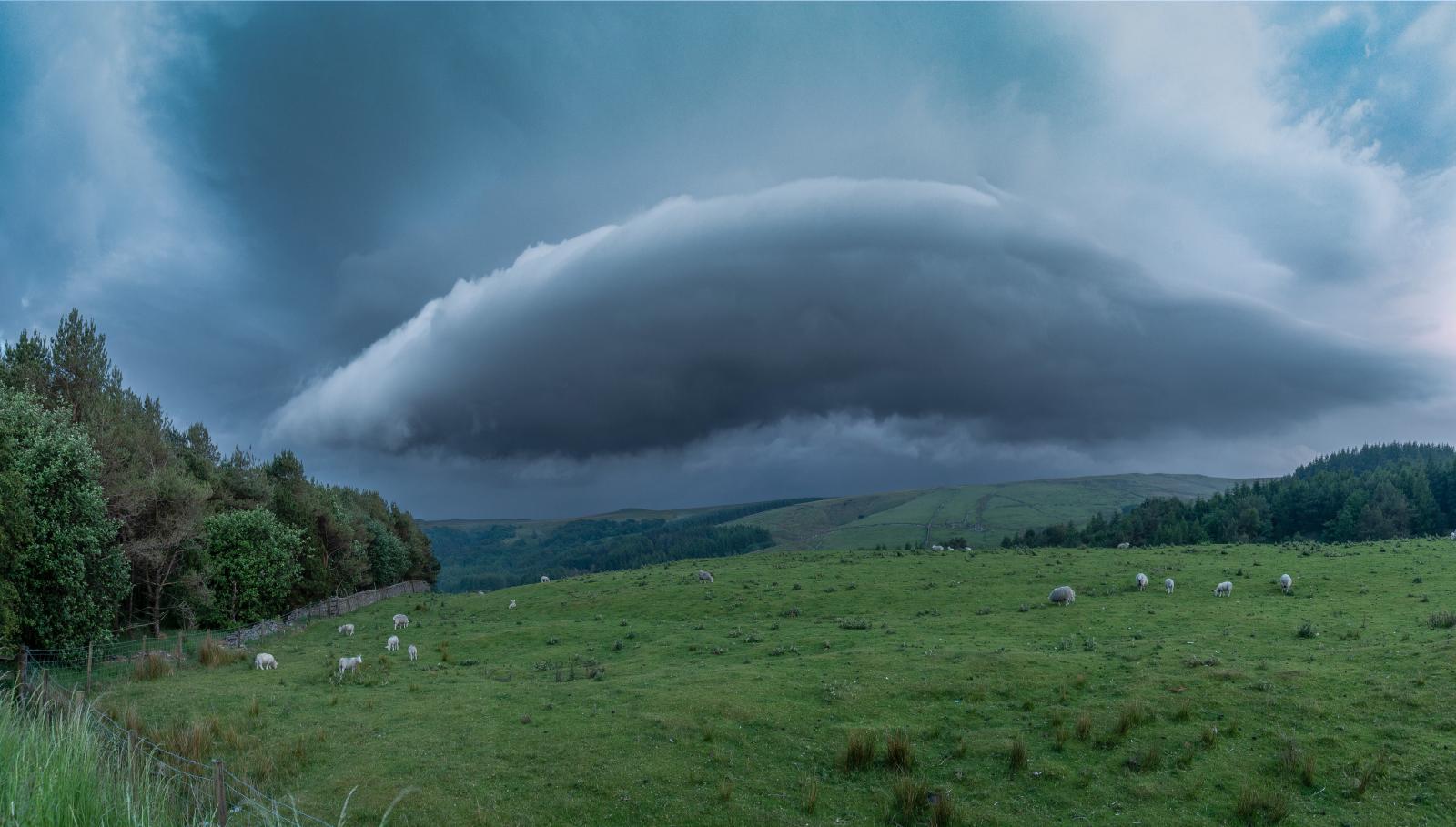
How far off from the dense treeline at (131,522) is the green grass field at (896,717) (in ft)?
23.9

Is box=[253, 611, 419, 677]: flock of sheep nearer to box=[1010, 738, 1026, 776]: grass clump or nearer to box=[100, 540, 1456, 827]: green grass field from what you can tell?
box=[100, 540, 1456, 827]: green grass field

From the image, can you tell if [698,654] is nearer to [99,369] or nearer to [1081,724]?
[1081,724]

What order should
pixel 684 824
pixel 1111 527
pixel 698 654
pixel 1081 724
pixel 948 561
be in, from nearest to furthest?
pixel 684 824, pixel 1081 724, pixel 698 654, pixel 948 561, pixel 1111 527

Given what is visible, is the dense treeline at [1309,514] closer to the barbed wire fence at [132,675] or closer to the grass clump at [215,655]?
the grass clump at [215,655]

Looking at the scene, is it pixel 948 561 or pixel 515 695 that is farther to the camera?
pixel 948 561

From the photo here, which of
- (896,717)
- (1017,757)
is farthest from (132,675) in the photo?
(1017,757)

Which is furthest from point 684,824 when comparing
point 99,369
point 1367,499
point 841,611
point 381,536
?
point 1367,499

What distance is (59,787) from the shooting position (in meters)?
4.42

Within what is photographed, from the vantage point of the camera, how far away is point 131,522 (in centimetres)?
4281

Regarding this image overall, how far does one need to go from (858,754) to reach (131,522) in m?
47.2

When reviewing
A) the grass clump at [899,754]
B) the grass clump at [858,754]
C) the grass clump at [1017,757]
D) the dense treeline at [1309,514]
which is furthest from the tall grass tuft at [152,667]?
the dense treeline at [1309,514]

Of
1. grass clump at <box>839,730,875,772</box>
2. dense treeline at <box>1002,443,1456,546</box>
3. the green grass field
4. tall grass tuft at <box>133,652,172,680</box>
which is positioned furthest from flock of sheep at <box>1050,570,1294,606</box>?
dense treeline at <box>1002,443,1456,546</box>

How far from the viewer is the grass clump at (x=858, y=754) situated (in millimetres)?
17016

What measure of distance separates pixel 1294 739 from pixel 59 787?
72.6 feet
